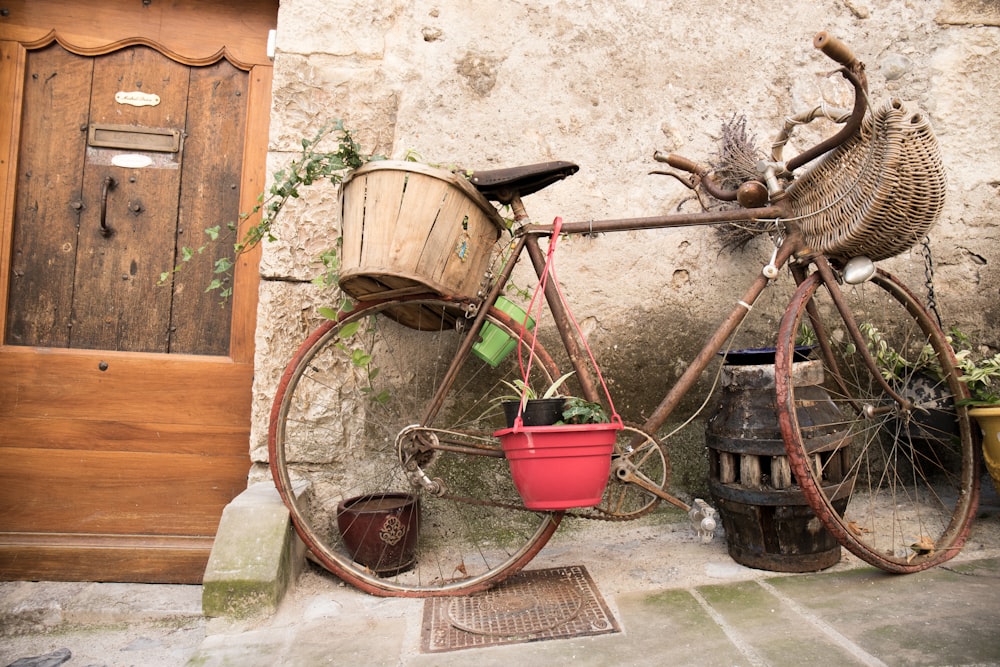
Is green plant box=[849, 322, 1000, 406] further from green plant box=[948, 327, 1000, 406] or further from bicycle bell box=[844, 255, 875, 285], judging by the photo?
bicycle bell box=[844, 255, 875, 285]

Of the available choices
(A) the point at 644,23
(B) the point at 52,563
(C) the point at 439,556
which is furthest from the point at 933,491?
(B) the point at 52,563

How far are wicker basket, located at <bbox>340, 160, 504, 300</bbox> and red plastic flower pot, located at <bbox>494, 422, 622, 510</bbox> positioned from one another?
543 mm

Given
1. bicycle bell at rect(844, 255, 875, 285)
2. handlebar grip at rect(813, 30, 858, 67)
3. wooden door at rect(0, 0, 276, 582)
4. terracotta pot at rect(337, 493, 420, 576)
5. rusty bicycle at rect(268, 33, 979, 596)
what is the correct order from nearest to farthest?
1. handlebar grip at rect(813, 30, 858, 67)
2. rusty bicycle at rect(268, 33, 979, 596)
3. bicycle bell at rect(844, 255, 875, 285)
4. terracotta pot at rect(337, 493, 420, 576)
5. wooden door at rect(0, 0, 276, 582)

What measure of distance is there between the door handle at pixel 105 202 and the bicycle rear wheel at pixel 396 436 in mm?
985

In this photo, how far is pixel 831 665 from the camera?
56.5 inches

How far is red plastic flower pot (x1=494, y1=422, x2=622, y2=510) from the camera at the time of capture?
1738 millimetres

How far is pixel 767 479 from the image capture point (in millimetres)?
2066

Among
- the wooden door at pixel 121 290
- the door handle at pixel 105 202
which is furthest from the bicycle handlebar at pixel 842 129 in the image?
the door handle at pixel 105 202

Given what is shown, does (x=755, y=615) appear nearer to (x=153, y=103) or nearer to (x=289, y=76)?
(x=289, y=76)

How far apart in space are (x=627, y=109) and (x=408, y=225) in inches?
53.2

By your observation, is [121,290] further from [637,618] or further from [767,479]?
[767,479]

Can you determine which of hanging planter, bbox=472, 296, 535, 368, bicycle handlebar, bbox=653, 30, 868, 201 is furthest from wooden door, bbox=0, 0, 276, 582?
bicycle handlebar, bbox=653, 30, 868, 201

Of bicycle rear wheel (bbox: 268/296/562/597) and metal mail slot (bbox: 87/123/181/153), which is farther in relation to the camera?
metal mail slot (bbox: 87/123/181/153)

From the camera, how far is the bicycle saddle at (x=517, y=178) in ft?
6.53
